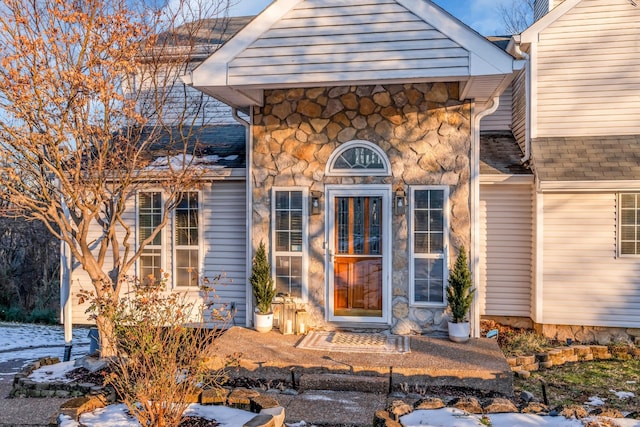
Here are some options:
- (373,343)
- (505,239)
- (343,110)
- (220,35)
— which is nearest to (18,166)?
(343,110)

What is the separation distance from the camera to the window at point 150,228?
28.4 feet

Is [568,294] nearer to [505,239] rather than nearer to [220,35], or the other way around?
[505,239]

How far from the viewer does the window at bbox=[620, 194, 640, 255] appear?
26.6ft

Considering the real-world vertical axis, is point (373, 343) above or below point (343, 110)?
below

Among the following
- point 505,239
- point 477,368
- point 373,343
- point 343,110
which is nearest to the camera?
point 477,368

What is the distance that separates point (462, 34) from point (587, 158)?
124 inches

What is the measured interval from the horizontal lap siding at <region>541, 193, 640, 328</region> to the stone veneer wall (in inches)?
73.4

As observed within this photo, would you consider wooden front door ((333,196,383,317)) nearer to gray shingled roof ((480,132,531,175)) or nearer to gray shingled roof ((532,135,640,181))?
gray shingled roof ((480,132,531,175))

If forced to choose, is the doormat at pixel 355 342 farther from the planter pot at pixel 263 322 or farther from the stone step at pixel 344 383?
the stone step at pixel 344 383

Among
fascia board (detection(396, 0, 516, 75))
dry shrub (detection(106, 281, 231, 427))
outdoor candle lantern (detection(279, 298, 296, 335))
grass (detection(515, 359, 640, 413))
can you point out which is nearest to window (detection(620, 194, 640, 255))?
grass (detection(515, 359, 640, 413))

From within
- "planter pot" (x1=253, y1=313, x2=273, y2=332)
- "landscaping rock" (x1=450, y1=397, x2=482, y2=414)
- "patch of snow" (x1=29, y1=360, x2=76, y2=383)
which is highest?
"planter pot" (x1=253, y1=313, x2=273, y2=332)

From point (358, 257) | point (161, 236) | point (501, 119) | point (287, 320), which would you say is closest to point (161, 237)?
point (161, 236)

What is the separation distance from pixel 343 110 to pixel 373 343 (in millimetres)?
3205

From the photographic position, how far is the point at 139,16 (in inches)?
287
